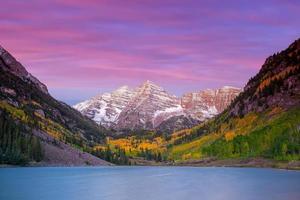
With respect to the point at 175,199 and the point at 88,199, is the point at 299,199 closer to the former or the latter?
the point at 175,199

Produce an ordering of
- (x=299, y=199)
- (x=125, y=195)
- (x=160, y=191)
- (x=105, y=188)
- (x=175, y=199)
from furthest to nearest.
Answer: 1. (x=105, y=188)
2. (x=160, y=191)
3. (x=125, y=195)
4. (x=175, y=199)
5. (x=299, y=199)

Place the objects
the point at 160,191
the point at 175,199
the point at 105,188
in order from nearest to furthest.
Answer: the point at 175,199, the point at 160,191, the point at 105,188

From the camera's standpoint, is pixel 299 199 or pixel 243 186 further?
pixel 243 186

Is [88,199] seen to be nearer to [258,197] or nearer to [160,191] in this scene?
[160,191]

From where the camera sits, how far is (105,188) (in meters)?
138

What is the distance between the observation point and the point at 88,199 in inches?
4313

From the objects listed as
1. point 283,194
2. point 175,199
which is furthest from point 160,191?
point 283,194

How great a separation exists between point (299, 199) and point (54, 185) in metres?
69.7

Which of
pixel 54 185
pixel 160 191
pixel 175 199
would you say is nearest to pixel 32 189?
pixel 54 185

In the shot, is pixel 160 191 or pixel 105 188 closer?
pixel 160 191

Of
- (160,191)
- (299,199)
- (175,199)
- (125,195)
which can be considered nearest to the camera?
(299,199)

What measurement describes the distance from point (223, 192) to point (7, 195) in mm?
48294

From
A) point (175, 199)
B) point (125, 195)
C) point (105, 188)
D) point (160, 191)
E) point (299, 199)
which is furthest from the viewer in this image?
point (105, 188)

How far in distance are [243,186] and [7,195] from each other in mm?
62543
